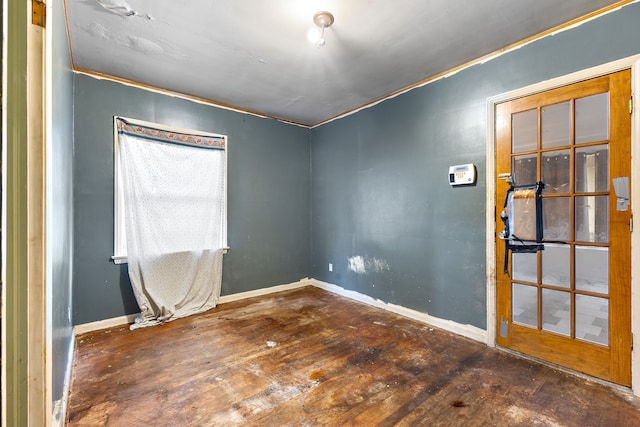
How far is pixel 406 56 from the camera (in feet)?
8.54

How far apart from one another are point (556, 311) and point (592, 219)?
752mm

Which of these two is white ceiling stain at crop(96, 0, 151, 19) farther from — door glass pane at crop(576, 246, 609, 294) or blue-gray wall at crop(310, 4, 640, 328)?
door glass pane at crop(576, 246, 609, 294)

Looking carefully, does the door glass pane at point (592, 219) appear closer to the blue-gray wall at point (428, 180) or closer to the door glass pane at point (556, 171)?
the door glass pane at point (556, 171)

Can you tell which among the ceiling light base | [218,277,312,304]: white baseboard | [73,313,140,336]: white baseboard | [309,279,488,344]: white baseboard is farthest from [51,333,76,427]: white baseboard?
[309,279,488,344]: white baseboard

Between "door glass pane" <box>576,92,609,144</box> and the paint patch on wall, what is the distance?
7.12 feet

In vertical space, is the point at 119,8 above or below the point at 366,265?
above

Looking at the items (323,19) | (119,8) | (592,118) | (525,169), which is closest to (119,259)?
(119,8)

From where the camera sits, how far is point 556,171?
2.20m

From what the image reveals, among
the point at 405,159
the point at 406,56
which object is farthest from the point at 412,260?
the point at 406,56

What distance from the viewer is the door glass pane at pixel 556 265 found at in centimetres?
212

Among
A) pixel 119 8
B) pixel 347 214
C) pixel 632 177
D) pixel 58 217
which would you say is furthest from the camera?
pixel 347 214

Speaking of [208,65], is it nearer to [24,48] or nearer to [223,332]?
[24,48]

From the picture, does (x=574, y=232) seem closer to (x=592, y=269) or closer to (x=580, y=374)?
(x=592, y=269)

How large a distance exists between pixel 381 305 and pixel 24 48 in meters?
3.57
